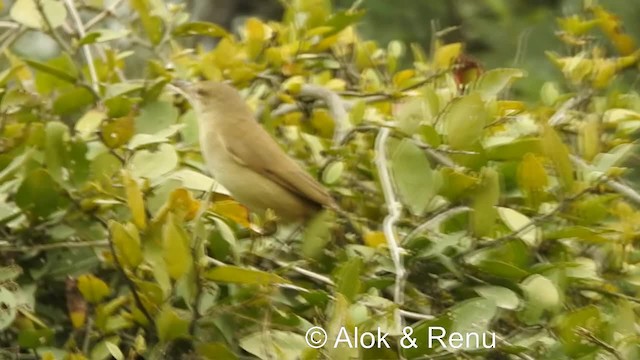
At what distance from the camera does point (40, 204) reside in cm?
207

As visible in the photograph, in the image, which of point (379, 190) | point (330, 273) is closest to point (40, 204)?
point (330, 273)

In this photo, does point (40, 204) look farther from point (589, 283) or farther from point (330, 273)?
point (589, 283)

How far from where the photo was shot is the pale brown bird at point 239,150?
2.68 meters

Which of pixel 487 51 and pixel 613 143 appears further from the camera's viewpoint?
pixel 487 51

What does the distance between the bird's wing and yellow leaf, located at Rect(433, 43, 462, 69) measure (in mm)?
448

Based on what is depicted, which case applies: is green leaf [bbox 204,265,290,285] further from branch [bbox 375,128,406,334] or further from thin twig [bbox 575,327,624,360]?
thin twig [bbox 575,327,624,360]

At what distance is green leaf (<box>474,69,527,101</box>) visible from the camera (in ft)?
7.83

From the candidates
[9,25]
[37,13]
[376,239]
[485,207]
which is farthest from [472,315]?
[9,25]

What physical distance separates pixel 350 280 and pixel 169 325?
27 cm

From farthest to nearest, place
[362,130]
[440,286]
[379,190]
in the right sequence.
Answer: [362,130] < [379,190] < [440,286]

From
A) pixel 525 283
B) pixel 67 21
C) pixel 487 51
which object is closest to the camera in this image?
pixel 525 283

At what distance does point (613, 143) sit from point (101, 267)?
1132 millimetres

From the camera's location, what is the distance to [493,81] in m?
2.41

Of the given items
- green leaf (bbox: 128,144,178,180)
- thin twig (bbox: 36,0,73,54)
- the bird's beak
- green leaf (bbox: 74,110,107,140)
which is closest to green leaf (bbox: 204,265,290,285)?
green leaf (bbox: 128,144,178,180)
